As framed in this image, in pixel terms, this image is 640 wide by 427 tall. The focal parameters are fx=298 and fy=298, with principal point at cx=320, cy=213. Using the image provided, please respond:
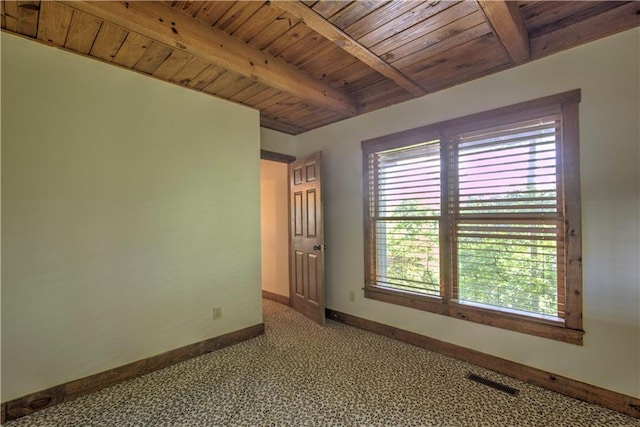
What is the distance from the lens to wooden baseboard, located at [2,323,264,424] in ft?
6.45

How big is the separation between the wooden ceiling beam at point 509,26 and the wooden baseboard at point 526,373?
2.44 metres

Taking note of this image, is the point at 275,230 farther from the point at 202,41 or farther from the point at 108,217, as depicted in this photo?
the point at 202,41

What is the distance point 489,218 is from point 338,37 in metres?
1.88

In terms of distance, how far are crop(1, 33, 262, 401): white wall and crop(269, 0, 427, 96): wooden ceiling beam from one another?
155 centimetres

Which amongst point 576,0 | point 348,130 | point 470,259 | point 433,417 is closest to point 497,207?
point 470,259

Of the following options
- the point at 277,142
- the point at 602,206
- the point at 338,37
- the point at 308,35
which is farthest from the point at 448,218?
the point at 277,142

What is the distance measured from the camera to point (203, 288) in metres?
2.91

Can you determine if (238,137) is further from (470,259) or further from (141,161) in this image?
(470,259)

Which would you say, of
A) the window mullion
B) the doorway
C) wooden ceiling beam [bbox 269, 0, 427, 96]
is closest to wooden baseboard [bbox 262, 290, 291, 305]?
the doorway

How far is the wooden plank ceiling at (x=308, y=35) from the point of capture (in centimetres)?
185

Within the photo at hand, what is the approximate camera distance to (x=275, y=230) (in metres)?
4.79

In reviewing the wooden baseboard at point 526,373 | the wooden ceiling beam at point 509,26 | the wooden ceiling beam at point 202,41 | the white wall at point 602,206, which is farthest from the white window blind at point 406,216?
the wooden ceiling beam at point 202,41

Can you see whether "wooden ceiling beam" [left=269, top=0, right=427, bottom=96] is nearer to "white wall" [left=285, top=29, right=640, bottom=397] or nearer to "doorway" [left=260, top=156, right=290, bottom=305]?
"white wall" [left=285, top=29, right=640, bottom=397]

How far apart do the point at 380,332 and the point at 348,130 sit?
7.86 feet
